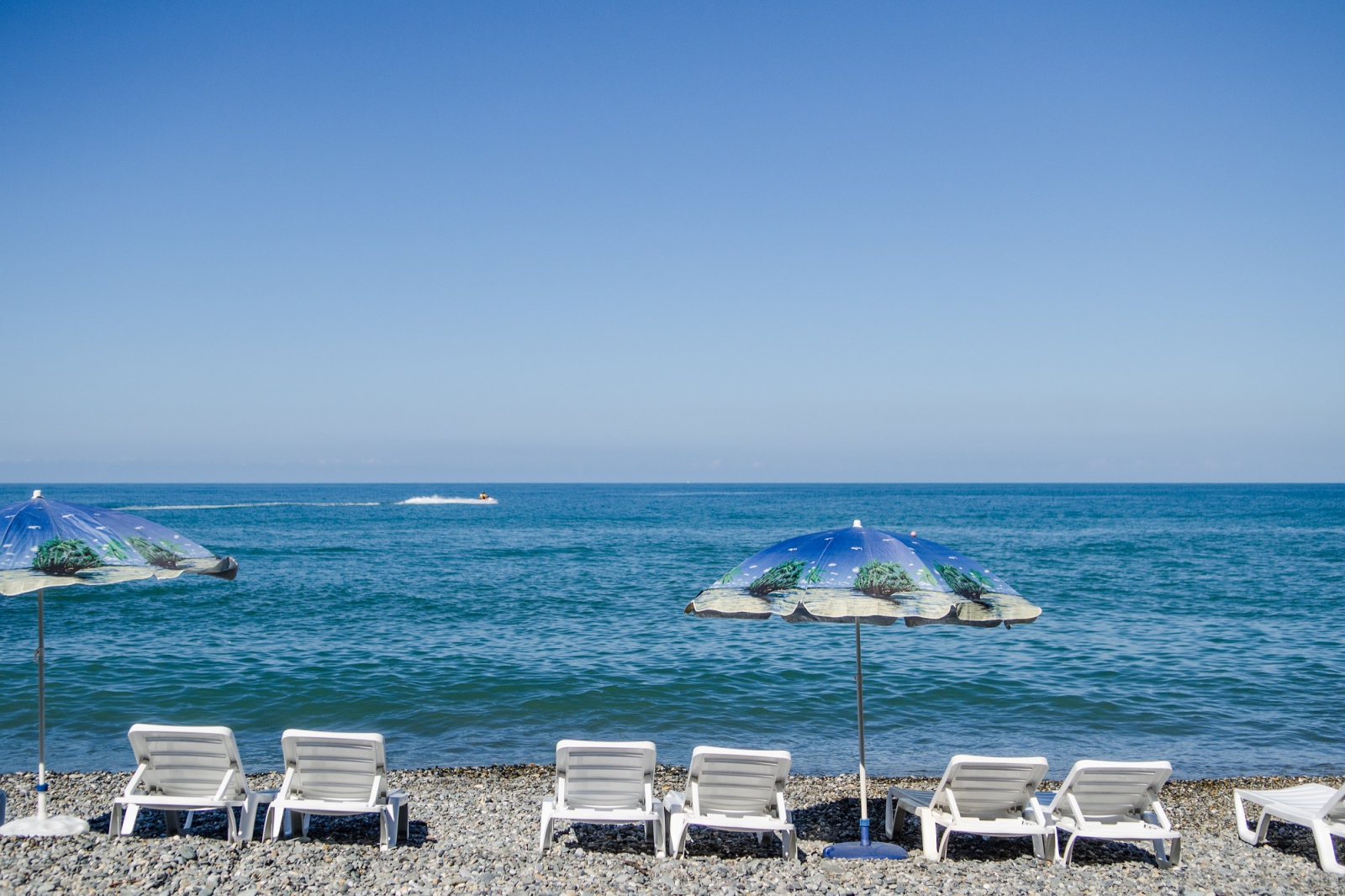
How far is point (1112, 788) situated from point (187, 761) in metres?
6.95

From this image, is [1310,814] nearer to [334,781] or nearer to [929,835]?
[929,835]

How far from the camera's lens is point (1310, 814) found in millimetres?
6879

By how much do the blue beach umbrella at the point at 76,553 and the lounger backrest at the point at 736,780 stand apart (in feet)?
12.1

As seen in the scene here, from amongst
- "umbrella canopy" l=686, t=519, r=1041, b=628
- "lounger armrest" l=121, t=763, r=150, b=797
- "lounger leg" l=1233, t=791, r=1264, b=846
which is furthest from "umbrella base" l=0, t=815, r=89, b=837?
"lounger leg" l=1233, t=791, r=1264, b=846

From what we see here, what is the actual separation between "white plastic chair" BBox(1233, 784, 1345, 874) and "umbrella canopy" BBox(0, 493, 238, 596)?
8.20 m

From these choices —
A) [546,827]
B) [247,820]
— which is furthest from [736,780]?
[247,820]

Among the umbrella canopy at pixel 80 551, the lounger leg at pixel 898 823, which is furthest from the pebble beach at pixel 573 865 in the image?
the umbrella canopy at pixel 80 551

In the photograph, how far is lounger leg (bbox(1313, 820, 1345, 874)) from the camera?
6.61 m

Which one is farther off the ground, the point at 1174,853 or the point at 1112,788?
the point at 1112,788

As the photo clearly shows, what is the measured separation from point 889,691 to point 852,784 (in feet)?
16.1

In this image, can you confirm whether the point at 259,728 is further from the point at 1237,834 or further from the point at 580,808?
the point at 1237,834

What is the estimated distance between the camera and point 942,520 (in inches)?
3066

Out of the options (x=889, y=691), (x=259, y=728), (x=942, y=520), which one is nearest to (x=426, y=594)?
(x=259, y=728)

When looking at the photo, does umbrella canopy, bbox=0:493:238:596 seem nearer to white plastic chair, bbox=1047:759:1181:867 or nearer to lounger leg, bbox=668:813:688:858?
lounger leg, bbox=668:813:688:858
